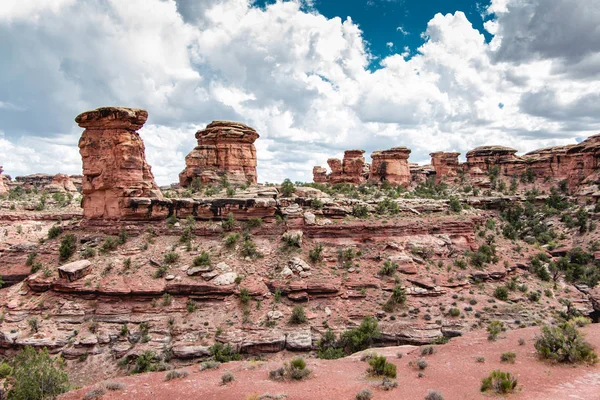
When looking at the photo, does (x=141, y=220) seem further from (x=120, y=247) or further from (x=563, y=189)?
(x=563, y=189)

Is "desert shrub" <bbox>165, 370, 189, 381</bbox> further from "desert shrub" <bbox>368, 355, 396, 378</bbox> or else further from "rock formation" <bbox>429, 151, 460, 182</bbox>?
"rock formation" <bbox>429, 151, 460, 182</bbox>

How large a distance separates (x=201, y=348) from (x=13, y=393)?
9.10 m

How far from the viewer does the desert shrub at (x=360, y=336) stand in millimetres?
23016

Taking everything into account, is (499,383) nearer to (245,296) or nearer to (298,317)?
(298,317)

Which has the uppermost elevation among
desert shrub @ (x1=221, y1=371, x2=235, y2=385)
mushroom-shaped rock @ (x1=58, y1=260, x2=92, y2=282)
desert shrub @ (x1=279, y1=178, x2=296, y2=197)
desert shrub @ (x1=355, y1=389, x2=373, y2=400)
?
desert shrub @ (x1=279, y1=178, x2=296, y2=197)

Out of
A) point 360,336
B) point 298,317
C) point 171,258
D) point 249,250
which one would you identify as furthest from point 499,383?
point 171,258

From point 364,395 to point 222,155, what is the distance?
32680 mm

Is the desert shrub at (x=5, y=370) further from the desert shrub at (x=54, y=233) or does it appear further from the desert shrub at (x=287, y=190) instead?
the desert shrub at (x=287, y=190)

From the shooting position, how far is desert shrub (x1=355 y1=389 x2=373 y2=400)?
13.6 metres

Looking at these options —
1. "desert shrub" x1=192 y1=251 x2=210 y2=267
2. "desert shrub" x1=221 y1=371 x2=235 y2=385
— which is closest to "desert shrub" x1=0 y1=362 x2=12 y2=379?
"desert shrub" x1=192 y1=251 x2=210 y2=267

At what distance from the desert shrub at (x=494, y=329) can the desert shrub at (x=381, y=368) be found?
316 inches

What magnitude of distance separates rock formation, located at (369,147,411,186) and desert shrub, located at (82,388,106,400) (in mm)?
46459

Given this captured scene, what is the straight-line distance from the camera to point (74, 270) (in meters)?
26.2

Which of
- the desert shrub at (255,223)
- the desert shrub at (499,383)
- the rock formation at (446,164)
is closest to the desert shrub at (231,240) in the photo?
the desert shrub at (255,223)
